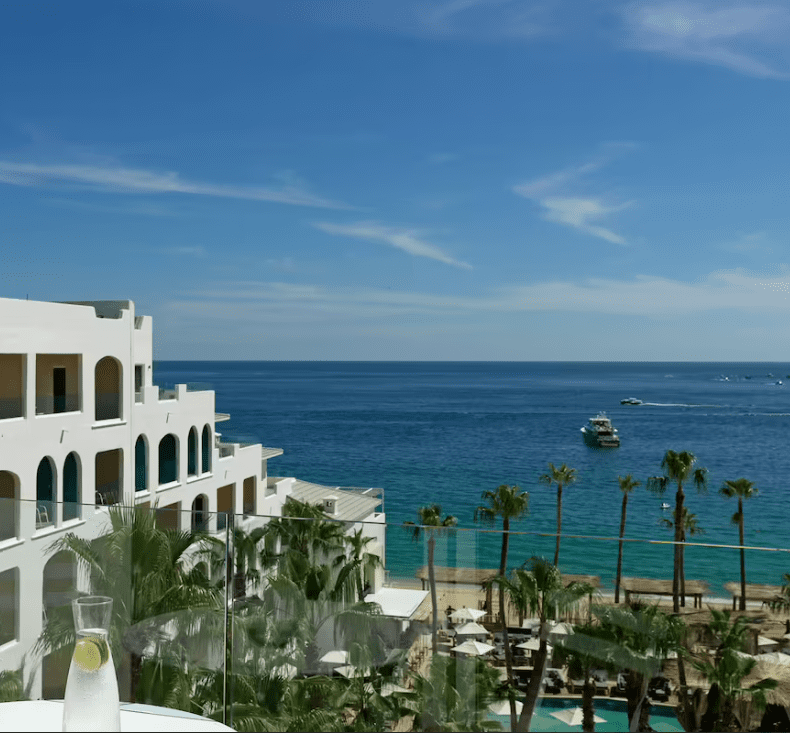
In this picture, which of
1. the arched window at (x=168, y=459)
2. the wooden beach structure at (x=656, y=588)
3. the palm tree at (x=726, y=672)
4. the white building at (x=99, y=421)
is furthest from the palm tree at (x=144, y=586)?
the arched window at (x=168, y=459)

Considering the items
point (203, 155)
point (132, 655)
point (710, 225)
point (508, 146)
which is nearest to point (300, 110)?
point (203, 155)

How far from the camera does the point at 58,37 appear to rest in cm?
6062

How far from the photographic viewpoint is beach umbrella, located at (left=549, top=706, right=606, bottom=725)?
3.93 metres

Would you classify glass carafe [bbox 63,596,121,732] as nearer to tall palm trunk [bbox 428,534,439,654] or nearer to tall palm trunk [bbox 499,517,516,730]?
tall palm trunk [bbox 428,534,439,654]

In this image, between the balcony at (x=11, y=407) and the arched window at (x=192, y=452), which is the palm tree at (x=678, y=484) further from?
the balcony at (x=11, y=407)

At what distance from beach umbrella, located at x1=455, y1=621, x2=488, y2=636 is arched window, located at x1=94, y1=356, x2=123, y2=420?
19.5m

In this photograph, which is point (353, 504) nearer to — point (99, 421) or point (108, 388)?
point (108, 388)

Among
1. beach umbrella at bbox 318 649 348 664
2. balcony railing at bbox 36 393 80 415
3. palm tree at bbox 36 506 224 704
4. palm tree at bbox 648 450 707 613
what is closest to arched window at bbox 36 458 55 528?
balcony railing at bbox 36 393 80 415

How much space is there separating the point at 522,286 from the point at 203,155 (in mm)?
43958

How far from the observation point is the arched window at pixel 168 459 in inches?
962

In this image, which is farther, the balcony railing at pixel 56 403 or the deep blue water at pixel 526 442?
the deep blue water at pixel 526 442


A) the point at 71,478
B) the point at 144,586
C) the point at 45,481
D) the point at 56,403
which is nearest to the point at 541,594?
the point at 144,586

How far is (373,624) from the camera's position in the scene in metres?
4.10

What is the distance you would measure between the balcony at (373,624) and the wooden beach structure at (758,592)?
0.01 meters
